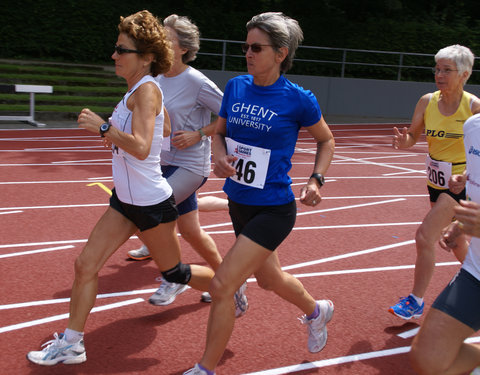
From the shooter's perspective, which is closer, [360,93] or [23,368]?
[23,368]

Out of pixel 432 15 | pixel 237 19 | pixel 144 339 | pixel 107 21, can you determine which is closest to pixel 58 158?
pixel 144 339

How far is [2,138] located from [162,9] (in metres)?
12.3

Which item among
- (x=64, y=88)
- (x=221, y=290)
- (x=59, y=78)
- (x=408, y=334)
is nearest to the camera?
(x=221, y=290)

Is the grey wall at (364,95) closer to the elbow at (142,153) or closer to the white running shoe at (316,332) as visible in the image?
the white running shoe at (316,332)

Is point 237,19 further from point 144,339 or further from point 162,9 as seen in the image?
point 144,339

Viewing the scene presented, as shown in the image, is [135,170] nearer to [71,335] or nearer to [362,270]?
[71,335]

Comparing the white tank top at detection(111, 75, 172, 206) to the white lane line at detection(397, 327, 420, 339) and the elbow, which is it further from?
the white lane line at detection(397, 327, 420, 339)

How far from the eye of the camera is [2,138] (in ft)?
38.6

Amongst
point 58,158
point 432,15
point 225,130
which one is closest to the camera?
point 225,130

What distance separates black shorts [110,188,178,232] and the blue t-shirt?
39 cm

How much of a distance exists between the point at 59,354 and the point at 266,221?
4.63 ft

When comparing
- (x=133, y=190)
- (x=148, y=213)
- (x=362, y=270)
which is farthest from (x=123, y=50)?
(x=362, y=270)

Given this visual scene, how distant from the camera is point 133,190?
11.2 feet

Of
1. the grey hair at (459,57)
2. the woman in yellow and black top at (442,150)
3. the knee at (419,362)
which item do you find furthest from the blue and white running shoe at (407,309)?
the grey hair at (459,57)
